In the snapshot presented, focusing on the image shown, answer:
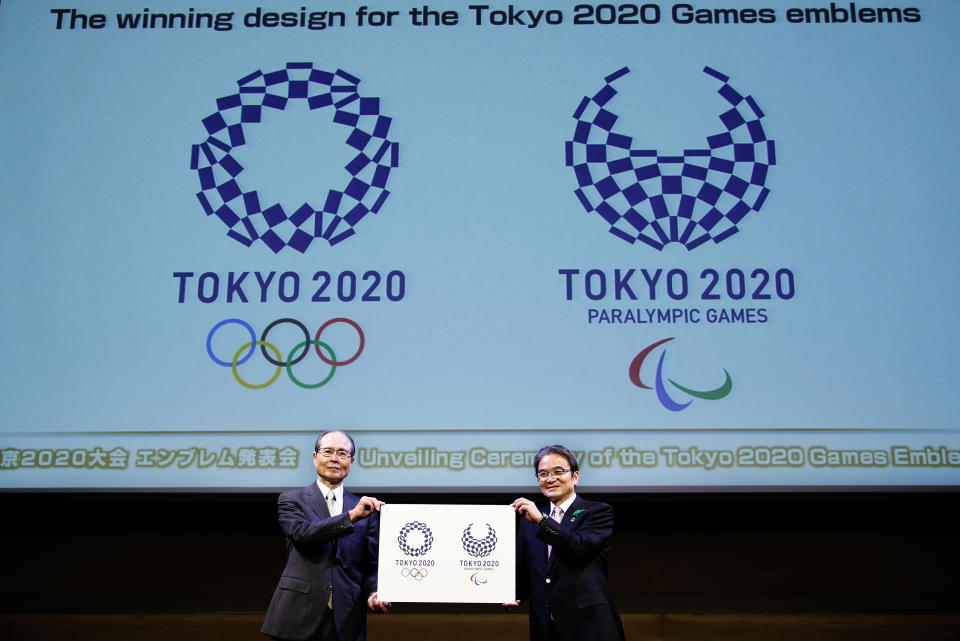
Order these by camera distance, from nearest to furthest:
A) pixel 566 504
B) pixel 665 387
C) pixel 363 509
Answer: pixel 363 509 → pixel 566 504 → pixel 665 387

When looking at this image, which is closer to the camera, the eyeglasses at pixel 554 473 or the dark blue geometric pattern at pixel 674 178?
the eyeglasses at pixel 554 473

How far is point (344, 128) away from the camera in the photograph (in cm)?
321

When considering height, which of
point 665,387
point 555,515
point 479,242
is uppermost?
point 479,242

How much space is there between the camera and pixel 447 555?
227cm

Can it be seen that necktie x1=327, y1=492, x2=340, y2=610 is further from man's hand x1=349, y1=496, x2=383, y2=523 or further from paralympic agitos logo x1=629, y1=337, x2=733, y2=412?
paralympic agitos logo x1=629, y1=337, x2=733, y2=412

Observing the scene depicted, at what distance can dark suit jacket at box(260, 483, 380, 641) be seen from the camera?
2.24m

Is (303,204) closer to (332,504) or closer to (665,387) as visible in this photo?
Answer: (332,504)

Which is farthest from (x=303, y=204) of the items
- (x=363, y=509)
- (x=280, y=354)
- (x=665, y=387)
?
(x=665, y=387)

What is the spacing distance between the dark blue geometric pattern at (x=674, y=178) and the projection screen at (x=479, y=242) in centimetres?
1

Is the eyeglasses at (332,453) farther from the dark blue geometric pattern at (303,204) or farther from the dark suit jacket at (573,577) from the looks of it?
the dark blue geometric pattern at (303,204)

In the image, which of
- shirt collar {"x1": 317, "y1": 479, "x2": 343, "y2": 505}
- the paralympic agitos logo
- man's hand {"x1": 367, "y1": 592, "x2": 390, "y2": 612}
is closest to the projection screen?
the paralympic agitos logo

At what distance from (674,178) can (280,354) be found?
1.49 m

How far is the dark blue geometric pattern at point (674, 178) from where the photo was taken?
307 cm

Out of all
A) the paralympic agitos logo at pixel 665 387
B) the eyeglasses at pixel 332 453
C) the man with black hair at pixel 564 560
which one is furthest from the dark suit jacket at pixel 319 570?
the paralympic agitos logo at pixel 665 387
